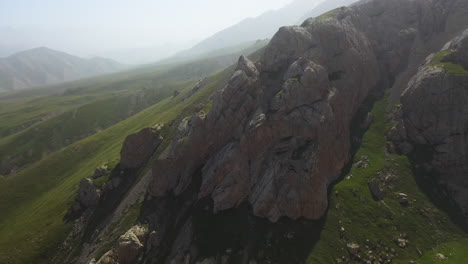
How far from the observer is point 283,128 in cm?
5662

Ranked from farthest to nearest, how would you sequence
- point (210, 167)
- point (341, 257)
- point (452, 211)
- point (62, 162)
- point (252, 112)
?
1. point (62, 162)
2. point (252, 112)
3. point (210, 167)
4. point (452, 211)
5. point (341, 257)

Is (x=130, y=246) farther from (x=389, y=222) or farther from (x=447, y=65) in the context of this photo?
(x=447, y=65)

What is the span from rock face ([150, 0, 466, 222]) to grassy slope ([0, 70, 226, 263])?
29527mm

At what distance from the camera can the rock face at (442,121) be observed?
53406mm

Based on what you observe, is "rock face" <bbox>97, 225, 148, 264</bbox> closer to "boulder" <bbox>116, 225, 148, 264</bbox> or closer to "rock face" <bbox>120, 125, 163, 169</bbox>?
"boulder" <bbox>116, 225, 148, 264</bbox>

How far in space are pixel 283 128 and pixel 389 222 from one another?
2837 cm

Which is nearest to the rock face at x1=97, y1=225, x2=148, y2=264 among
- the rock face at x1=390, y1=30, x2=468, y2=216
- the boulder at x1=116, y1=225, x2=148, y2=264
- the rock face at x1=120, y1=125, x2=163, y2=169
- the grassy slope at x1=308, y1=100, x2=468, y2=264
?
the boulder at x1=116, y1=225, x2=148, y2=264

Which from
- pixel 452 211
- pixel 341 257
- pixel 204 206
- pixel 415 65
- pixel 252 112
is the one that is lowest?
pixel 452 211

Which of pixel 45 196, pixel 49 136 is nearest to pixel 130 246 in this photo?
pixel 45 196

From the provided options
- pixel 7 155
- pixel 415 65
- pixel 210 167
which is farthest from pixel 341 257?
pixel 7 155

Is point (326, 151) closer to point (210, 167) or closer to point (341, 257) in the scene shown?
point (341, 257)

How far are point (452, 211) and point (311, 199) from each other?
2855cm

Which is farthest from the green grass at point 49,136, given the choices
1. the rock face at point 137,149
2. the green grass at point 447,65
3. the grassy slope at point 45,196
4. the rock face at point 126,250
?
the green grass at point 447,65

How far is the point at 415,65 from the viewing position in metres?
79.3
